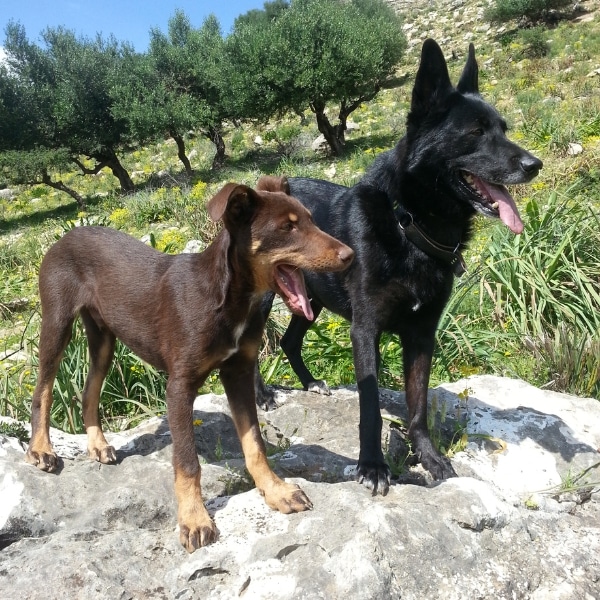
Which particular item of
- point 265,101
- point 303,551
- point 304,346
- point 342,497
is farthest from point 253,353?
point 265,101

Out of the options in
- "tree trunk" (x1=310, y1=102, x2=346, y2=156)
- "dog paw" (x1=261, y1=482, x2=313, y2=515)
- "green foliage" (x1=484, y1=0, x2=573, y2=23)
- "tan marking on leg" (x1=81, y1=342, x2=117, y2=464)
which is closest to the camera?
"dog paw" (x1=261, y1=482, x2=313, y2=515)

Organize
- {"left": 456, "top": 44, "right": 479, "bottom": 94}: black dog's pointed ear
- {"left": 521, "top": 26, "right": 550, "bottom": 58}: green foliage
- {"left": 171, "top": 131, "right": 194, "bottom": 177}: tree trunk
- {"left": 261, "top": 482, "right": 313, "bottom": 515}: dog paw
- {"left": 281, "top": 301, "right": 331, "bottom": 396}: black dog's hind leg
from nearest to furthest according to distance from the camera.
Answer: {"left": 261, "top": 482, "right": 313, "bottom": 515}: dog paw < {"left": 456, "top": 44, "right": 479, "bottom": 94}: black dog's pointed ear < {"left": 281, "top": 301, "right": 331, "bottom": 396}: black dog's hind leg < {"left": 171, "top": 131, "right": 194, "bottom": 177}: tree trunk < {"left": 521, "top": 26, "right": 550, "bottom": 58}: green foliage

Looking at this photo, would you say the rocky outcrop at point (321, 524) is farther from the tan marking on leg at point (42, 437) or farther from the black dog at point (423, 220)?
the black dog at point (423, 220)

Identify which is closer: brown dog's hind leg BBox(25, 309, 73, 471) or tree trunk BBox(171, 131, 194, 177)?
brown dog's hind leg BBox(25, 309, 73, 471)

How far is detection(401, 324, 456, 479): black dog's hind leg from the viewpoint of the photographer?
3365 millimetres

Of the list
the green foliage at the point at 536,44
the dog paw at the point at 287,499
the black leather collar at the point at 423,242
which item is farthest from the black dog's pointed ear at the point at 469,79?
the green foliage at the point at 536,44

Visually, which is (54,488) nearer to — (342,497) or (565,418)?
(342,497)

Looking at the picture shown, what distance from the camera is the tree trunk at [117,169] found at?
20781mm

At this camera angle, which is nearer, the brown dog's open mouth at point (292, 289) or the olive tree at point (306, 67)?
the brown dog's open mouth at point (292, 289)

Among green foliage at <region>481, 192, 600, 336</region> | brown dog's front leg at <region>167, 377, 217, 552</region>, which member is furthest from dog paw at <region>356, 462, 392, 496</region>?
green foliage at <region>481, 192, 600, 336</region>

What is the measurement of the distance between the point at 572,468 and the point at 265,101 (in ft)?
61.8

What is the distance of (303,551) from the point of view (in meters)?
2.23

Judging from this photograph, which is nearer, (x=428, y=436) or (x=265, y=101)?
(x=428, y=436)

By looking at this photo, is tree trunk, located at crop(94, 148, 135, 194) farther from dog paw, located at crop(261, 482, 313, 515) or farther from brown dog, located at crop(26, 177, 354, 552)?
dog paw, located at crop(261, 482, 313, 515)
